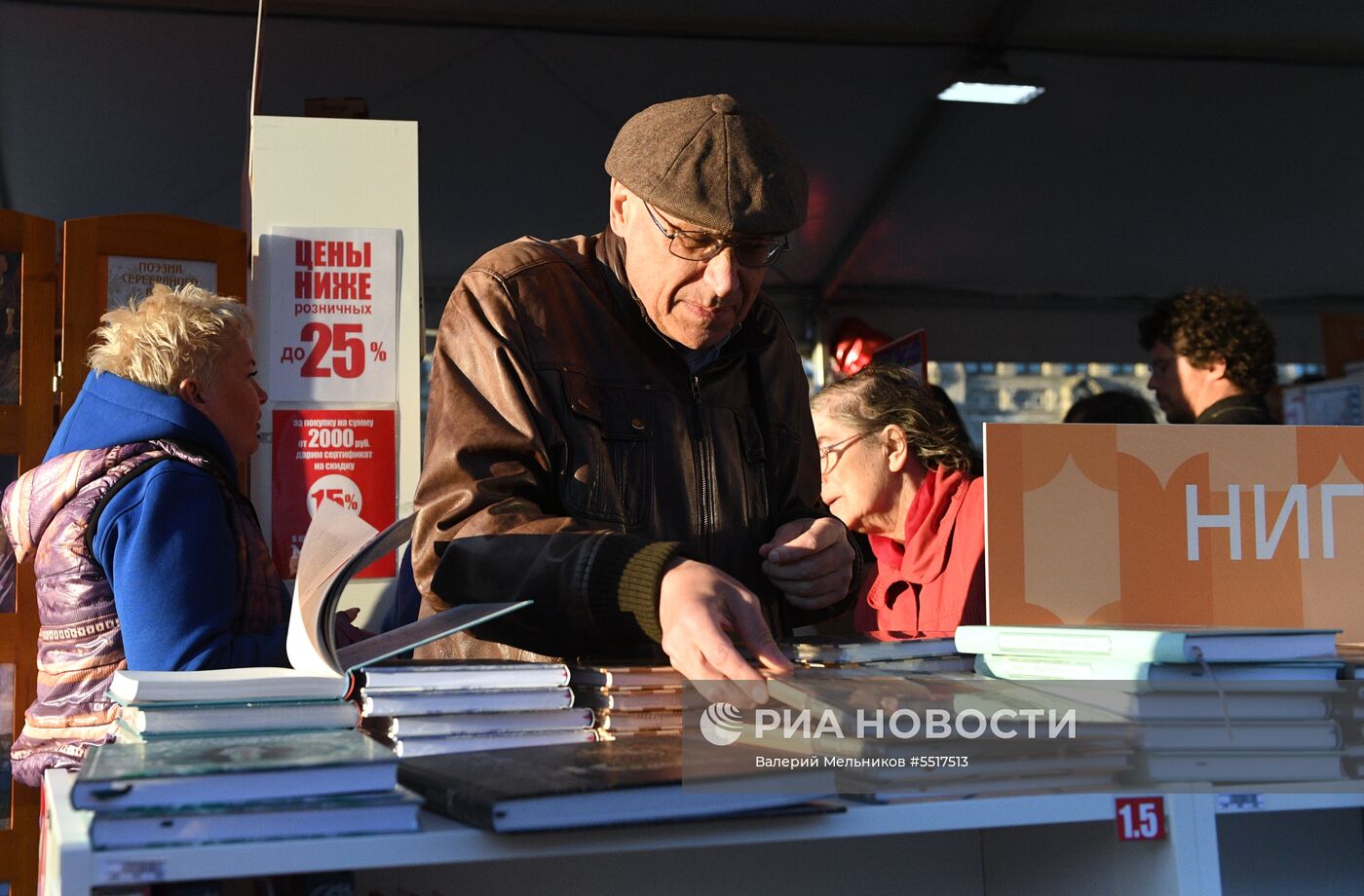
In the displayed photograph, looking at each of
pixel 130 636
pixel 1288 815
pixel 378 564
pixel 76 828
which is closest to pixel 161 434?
pixel 130 636

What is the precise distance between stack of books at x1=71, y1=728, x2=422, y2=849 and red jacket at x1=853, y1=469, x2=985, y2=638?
5.99 feet

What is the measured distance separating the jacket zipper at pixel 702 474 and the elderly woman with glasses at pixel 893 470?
124cm

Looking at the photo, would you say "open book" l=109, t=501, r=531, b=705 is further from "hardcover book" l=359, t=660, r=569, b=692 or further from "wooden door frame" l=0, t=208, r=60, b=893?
"wooden door frame" l=0, t=208, r=60, b=893

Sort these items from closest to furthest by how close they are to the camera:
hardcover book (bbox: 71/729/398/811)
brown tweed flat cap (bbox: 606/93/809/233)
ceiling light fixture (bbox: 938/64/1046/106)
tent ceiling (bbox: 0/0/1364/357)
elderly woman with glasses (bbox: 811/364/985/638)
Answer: hardcover book (bbox: 71/729/398/811), brown tweed flat cap (bbox: 606/93/809/233), elderly woman with glasses (bbox: 811/364/985/638), tent ceiling (bbox: 0/0/1364/357), ceiling light fixture (bbox: 938/64/1046/106)

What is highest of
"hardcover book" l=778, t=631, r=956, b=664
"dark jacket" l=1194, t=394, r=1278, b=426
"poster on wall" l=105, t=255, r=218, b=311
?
"poster on wall" l=105, t=255, r=218, b=311

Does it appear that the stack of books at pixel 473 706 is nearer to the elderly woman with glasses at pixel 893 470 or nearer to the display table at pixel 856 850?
the display table at pixel 856 850

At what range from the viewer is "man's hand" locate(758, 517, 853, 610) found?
1.56 m

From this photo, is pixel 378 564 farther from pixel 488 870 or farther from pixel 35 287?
pixel 488 870

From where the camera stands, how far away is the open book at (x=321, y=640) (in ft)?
3.40

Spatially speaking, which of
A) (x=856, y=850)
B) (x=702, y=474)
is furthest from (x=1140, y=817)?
(x=702, y=474)

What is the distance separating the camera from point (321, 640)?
1138mm

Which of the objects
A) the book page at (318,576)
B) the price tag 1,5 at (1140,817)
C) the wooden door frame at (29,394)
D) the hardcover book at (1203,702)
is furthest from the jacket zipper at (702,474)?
the wooden door frame at (29,394)

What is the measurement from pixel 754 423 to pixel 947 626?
3.46 ft

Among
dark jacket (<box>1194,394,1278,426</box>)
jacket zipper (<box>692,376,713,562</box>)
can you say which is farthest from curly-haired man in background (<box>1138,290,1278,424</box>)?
jacket zipper (<box>692,376,713,562</box>)
